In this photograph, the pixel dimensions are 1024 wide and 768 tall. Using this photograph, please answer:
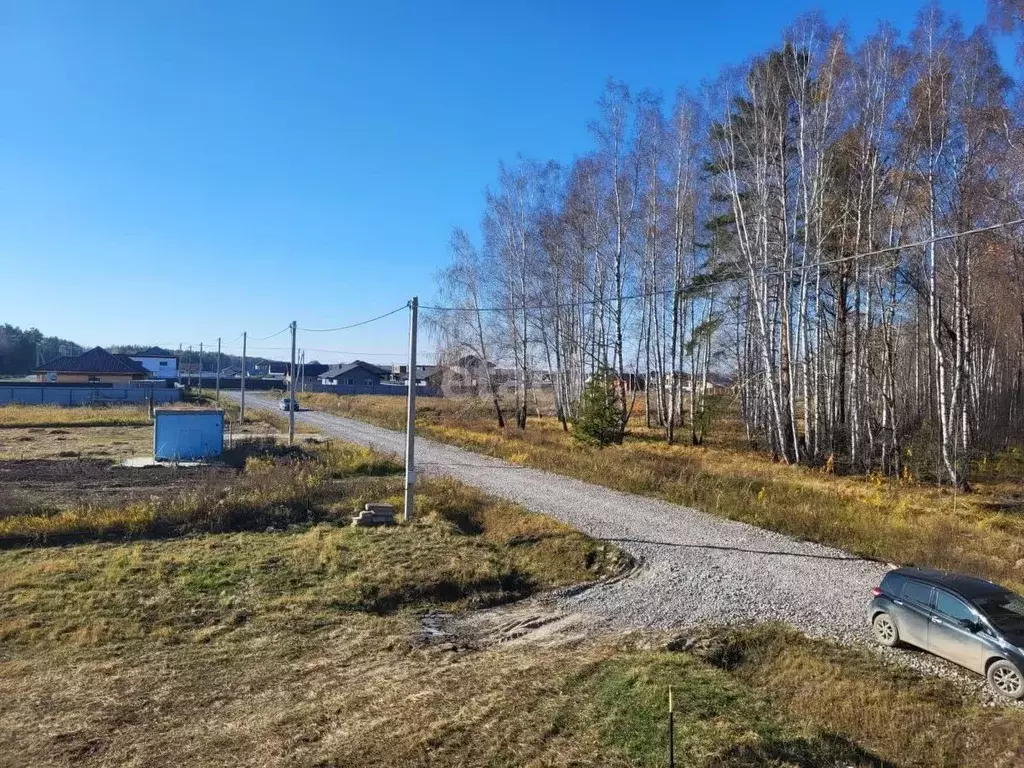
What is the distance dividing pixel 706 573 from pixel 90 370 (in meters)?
70.0

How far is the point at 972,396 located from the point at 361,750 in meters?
26.0

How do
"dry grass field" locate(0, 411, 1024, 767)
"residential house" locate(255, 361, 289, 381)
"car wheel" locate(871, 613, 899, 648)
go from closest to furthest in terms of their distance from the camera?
1. "dry grass field" locate(0, 411, 1024, 767)
2. "car wheel" locate(871, 613, 899, 648)
3. "residential house" locate(255, 361, 289, 381)

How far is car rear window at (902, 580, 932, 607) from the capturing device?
7.30 metres

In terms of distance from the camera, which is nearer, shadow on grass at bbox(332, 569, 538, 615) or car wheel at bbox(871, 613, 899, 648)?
car wheel at bbox(871, 613, 899, 648)

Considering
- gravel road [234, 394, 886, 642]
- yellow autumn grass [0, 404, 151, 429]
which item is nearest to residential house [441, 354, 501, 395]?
yellow autumn grass [0, 404, 151, 429]

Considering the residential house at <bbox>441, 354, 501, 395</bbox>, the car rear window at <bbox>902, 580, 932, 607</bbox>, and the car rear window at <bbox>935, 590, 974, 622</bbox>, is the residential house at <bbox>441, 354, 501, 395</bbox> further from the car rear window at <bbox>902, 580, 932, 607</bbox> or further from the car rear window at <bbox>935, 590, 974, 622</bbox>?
the car rear window at <bbox>935, 590, 974, 622</bbox>

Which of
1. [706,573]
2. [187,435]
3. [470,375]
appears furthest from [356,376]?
[706,573]

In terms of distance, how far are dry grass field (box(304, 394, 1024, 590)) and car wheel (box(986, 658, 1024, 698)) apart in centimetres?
335

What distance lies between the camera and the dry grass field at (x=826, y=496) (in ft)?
36.7

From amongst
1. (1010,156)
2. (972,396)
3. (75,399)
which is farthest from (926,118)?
(75,399)

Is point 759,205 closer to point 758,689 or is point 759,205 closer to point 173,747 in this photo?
point 758,689

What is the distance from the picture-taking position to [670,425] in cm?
2780

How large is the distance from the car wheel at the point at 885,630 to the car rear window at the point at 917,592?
1.09ft

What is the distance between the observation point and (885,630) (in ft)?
25.1
